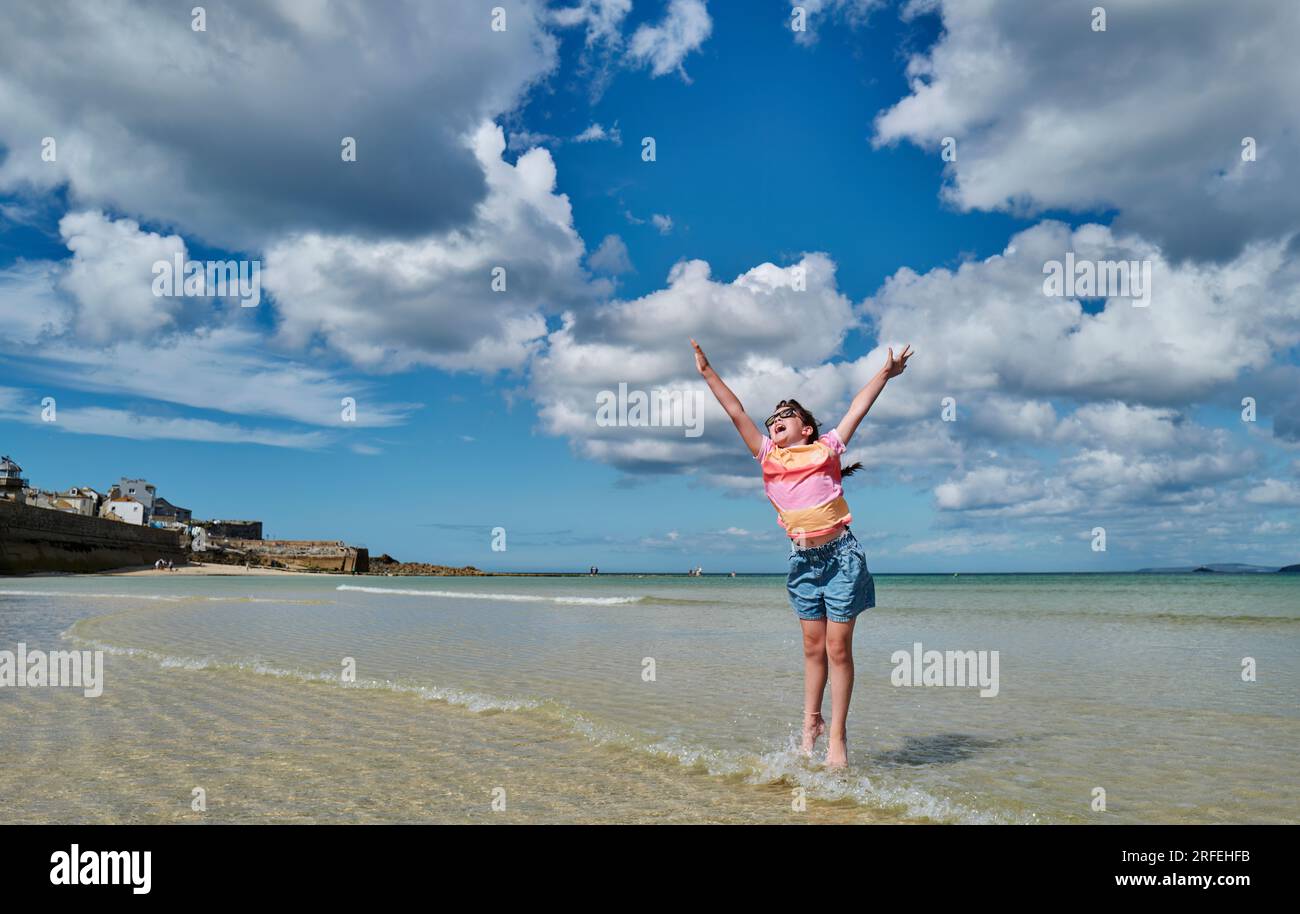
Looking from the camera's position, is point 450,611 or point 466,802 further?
point 450,611

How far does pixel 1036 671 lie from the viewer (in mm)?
11992

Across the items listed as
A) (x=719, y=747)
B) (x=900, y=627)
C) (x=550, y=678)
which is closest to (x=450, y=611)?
(x=900, y=627)

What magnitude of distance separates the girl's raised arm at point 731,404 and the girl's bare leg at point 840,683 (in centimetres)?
153

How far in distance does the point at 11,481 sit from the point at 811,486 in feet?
358

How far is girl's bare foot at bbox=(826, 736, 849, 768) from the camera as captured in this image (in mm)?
5707

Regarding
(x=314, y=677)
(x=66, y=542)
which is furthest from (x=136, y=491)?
(x=314, y=677)

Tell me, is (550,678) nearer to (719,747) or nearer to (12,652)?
(719,747)

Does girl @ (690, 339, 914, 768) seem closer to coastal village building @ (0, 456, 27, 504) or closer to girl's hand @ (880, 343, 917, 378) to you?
girl's hand @ (880, 343, 917, 378)

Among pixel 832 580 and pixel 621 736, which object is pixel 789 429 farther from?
pixel 621 736

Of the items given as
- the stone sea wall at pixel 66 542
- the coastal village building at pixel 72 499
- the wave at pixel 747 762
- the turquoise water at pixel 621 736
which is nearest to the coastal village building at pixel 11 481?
the coastal village building at pixel 72 499

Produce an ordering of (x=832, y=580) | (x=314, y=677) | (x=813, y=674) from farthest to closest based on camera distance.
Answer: (x=314, y=677) → (x=813, y=674) → (x=832, y=580)

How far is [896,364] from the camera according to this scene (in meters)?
5.92
